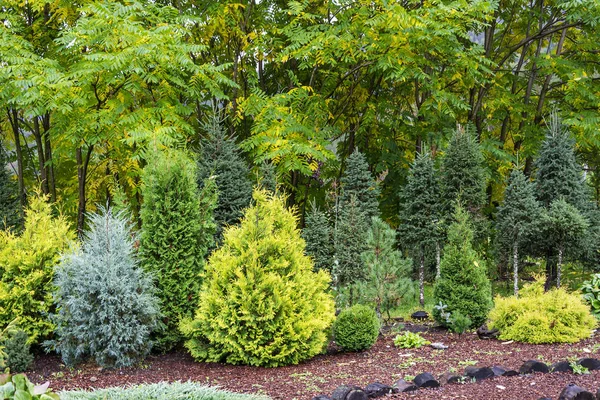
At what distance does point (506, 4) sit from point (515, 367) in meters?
13.6

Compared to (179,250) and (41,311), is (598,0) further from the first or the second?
(41,311)

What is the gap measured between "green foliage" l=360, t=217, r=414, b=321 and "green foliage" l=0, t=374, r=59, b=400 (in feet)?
18.7

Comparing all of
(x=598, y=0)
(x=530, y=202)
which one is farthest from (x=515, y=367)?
(x=598, y=0)

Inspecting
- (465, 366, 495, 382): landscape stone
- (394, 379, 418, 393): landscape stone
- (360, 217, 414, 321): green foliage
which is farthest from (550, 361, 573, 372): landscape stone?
(360, 217, 414, 321): green foliage

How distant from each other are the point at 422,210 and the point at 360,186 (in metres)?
1.66

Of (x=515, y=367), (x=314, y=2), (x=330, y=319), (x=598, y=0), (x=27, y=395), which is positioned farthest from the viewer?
(x=314, y=2)

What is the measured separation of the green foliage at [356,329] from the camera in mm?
7402

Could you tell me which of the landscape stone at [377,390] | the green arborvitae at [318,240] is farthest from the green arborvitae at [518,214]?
the landscape stone at [377,390]

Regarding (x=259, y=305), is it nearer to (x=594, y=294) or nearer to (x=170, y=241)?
(x=170, y=241)

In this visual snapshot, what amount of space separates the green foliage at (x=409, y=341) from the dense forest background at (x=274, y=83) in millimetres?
4566

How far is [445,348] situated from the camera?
297 inches

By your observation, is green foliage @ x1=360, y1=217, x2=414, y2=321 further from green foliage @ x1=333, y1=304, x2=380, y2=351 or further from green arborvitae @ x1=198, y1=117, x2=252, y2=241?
green arborvitae @ x1=198, y1=117, x2=252, y2=241

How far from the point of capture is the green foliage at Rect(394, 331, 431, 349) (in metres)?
7.69

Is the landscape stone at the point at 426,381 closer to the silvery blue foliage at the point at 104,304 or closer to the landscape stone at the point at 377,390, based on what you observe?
the landscape stone at the point at 377,390
